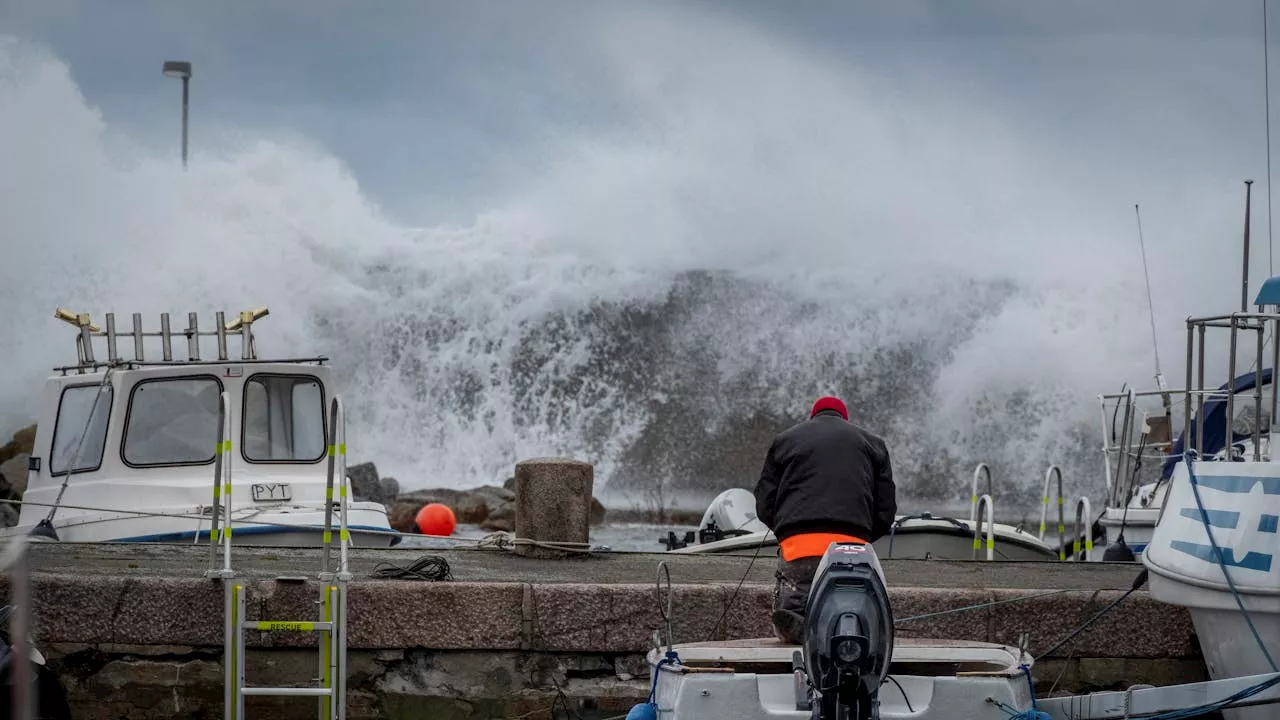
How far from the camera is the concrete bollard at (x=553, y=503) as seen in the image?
11641 mm

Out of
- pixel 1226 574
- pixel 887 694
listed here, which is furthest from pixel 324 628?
pixel 1226 574

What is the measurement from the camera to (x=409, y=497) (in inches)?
1184

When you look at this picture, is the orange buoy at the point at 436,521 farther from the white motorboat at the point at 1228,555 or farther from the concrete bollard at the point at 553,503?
the white motorboat at the point at 1228,555

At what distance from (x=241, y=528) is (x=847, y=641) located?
787cm

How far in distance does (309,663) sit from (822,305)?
108 ft

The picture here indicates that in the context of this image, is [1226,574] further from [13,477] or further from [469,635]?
[13,477]

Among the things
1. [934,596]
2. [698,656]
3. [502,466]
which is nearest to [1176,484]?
[934,596]

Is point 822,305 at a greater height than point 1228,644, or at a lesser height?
greater

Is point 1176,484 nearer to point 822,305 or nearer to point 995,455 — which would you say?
point 995,455

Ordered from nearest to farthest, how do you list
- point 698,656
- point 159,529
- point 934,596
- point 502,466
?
point 698,656 < point 934,596 < point 159,529 < point 502,466

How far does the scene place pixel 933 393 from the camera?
39.0 meters

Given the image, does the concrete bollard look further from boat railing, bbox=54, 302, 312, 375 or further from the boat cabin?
boat railing, bbox=54, 302, 312, 375

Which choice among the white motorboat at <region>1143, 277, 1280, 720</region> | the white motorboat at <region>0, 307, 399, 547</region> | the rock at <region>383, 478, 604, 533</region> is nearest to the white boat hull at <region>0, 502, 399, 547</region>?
the white motorboat at <region>0, 307, 399, 547</region>

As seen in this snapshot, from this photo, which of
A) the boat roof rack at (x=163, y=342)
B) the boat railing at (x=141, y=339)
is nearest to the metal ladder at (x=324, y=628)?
the boat roof rack at (x=163, y=342)
